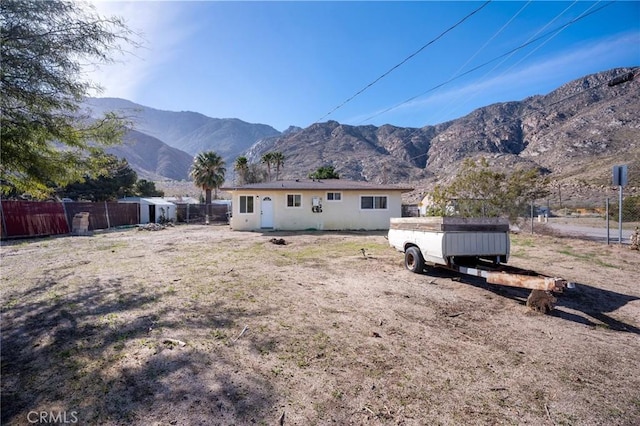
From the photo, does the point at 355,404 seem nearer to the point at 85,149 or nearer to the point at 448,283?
the point at 448,283

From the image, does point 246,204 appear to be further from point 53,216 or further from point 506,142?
point 506,142

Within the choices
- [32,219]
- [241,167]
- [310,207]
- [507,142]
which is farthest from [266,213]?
[507,142]

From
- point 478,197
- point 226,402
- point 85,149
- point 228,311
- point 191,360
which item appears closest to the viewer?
point 226,402

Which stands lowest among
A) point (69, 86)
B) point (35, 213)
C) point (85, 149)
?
point (35, 213)

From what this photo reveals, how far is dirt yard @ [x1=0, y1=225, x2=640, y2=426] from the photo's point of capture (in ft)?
8.11

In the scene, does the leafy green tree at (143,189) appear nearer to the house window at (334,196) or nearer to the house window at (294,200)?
the house window at (294,200)

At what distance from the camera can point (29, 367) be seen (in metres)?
3.06

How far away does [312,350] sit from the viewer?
3.48m

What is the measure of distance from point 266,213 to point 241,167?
26.6 metres

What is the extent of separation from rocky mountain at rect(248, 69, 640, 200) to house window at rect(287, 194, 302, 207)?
16.9 metres

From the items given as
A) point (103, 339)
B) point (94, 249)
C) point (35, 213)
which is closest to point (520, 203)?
point (103, 339)

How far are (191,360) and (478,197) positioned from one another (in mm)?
13521

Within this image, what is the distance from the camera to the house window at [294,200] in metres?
19.1

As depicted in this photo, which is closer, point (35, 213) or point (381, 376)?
point (381, 376)
